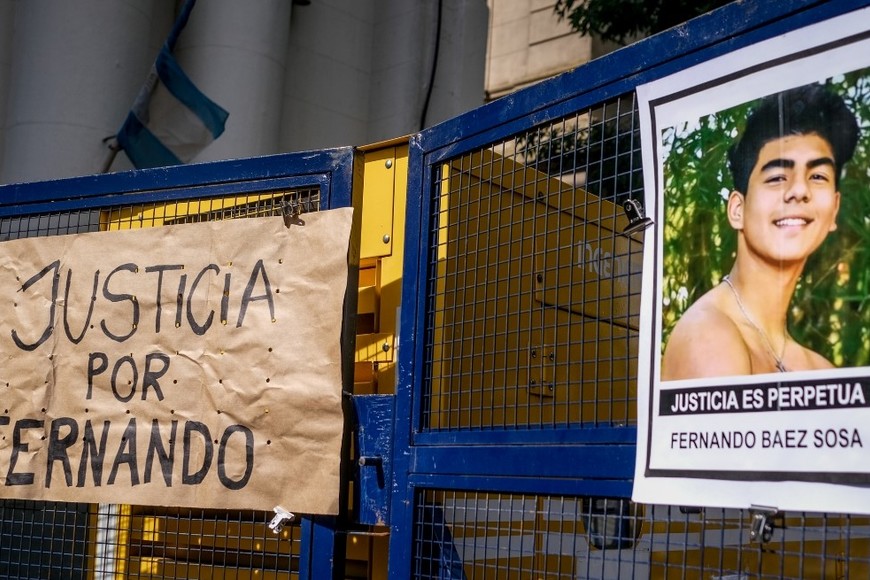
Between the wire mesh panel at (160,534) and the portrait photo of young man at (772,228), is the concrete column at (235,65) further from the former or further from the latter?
the portrait photo of young man at (772,228)

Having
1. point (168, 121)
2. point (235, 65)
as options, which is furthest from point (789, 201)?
point (235, 65)

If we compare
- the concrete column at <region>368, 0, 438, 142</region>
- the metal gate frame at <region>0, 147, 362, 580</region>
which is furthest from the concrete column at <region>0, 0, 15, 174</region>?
the metal gate frame at <region>0, 147, 362, 580</region>

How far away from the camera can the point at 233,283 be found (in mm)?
2965

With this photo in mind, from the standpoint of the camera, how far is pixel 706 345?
6.48ft

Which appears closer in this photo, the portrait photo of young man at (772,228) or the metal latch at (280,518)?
the portrait photo of young man at (772,228)

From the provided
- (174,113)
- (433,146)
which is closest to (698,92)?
(433,146)

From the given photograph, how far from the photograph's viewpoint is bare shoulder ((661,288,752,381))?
1.92 metres

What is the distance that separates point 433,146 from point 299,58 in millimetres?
8739

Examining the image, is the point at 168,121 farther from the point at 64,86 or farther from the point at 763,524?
the point at 763,524

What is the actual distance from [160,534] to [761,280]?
2.03 meters

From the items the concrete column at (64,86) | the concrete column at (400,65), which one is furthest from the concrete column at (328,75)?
the concrete column at (64,86)

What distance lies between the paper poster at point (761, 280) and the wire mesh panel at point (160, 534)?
118 centimetres

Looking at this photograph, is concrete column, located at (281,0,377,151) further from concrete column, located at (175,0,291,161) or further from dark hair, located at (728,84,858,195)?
dark hair, located at (728,84,858,195)

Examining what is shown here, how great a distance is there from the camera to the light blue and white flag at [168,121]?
8.47 m
